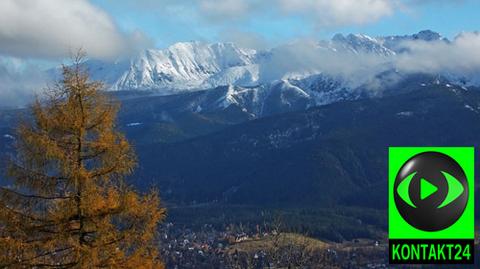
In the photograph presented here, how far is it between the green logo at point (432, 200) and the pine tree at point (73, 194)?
12030 millimetres

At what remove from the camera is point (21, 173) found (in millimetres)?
26719

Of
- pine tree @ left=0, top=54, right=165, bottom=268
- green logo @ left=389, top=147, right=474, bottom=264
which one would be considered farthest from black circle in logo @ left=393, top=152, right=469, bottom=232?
pine tree @ left=0, top=54, right=165, bottom=268

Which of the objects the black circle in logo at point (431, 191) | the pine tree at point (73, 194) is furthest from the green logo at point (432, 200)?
the pine tree at point (73, 194)

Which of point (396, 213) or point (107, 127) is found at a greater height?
point (107, 127)

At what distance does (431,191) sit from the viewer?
1781 centimetres

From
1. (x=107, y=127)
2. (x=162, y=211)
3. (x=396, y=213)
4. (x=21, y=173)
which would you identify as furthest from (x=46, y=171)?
(x=396, y=213)

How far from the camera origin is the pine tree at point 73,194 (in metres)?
26.2

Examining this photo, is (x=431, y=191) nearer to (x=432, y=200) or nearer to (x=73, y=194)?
(x=432, y=200)

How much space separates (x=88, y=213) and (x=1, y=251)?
10.5 ft

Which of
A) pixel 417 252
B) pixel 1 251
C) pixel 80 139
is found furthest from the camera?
pixel 80 139

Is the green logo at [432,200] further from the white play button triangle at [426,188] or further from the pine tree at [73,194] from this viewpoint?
the pine tree at [73,194]

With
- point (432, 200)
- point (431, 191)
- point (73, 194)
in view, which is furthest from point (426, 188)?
point (73, 194)

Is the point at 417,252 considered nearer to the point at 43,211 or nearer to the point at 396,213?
the point at 396,213

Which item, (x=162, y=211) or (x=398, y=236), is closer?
(x=398, y=236)
